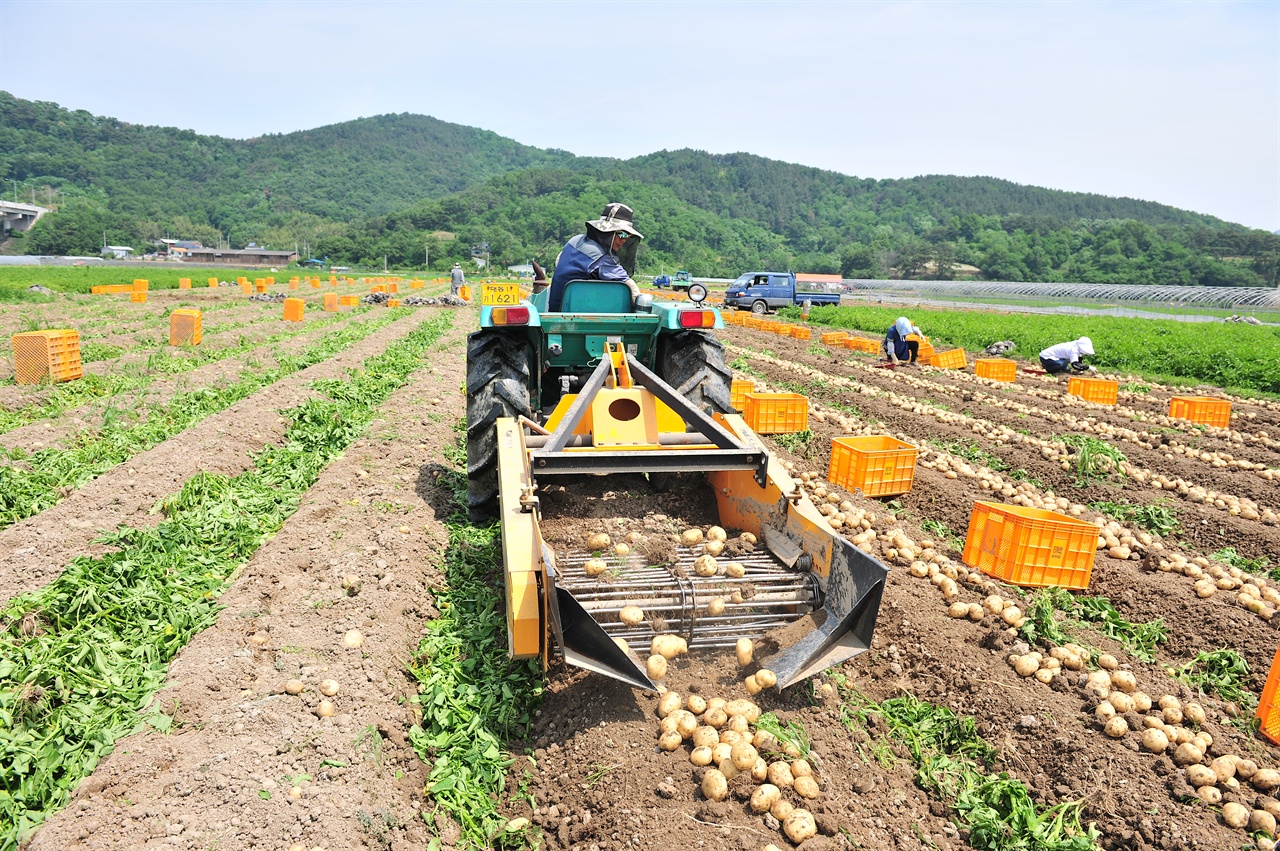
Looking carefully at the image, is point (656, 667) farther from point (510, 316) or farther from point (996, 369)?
point (996, 369)

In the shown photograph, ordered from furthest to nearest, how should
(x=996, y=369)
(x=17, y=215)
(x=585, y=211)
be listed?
(x=17, y=215) < (x=585, y=211) < (x=996, y=369)

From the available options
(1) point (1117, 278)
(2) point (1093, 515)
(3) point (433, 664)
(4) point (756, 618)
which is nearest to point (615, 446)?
(4) point (756, 618)

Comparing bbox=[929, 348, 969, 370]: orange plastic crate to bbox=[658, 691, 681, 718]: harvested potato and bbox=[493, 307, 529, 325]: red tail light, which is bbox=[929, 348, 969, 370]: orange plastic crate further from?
bbox=[658, 691, 681, 718]: harvested potato

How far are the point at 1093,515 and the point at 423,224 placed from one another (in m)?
112

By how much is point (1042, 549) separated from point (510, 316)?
4.24 meters

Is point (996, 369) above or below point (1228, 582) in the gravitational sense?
above

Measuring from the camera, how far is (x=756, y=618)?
3979 millimetres

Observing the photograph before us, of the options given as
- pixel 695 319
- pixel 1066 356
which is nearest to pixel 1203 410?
pixel 1066 356

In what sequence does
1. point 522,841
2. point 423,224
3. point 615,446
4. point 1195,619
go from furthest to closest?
point 423,224, point 1195,619, point 615,446, point 522,841

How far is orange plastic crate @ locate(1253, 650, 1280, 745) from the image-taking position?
3654mm

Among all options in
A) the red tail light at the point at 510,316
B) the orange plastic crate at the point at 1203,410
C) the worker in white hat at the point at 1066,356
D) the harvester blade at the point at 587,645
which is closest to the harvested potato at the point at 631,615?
the harvester blade at the point at 587,645

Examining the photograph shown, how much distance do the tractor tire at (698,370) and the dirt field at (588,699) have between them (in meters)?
1.02

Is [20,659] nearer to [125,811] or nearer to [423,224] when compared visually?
[125,811]

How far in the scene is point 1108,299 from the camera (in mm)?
46812
